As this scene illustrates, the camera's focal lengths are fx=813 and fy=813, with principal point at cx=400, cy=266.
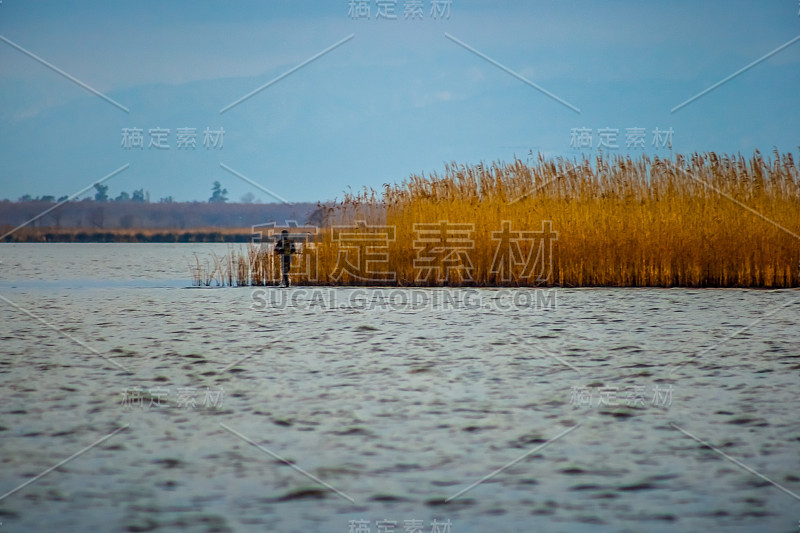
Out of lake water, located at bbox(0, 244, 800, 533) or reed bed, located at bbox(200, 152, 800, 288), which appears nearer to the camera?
lake water, located at bbox(0, 244, 800, 533)

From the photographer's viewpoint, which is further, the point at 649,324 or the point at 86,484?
the point at 649,324

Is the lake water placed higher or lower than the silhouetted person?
lower

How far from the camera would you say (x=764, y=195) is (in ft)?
43.9

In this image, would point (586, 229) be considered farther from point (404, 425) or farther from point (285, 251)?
point (404, 425)

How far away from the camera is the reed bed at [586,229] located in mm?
12773

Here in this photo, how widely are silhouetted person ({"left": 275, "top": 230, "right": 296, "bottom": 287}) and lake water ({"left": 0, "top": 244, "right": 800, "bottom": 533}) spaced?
17.0 feet

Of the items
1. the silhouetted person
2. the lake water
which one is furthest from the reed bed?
→ the lake water

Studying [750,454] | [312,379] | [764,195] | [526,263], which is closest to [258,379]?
[312,379]

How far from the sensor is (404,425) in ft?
14.1

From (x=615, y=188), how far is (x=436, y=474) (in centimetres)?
1122

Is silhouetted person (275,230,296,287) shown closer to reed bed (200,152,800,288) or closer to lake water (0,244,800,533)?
reed bed (200,152,800,288)

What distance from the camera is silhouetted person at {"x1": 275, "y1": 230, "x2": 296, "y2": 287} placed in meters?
14.0

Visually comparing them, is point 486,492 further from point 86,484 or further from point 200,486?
point 86,484

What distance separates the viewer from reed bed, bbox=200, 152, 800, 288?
12.8 m
